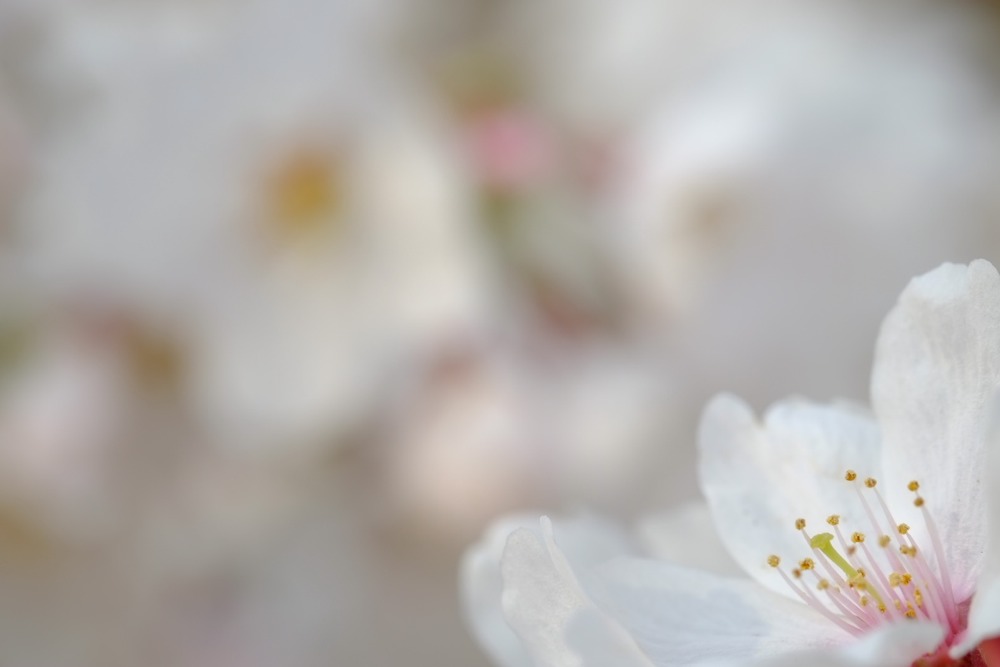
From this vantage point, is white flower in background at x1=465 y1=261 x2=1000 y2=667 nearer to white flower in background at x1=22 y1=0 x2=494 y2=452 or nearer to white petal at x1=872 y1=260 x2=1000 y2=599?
white petal at x1=872 y1=260 x2=1000 y2=599

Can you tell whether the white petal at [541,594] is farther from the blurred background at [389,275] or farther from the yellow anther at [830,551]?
the blurred background at [389,275]

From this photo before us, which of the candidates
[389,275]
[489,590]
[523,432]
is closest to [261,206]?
[389,275]

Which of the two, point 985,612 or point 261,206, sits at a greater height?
point 261,206

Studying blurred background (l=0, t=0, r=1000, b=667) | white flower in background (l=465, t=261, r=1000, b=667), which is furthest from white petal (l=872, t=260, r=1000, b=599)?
blurred background (l=0, t=0, r=1000, b=667)

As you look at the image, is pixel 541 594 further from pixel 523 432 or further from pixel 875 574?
pixel 523 432

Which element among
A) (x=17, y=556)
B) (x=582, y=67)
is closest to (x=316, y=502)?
(x=17, y=556)

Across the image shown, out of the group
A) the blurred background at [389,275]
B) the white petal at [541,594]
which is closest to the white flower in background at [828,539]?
the white petal at [541,594]

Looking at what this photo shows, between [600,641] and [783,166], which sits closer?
[600,641]
